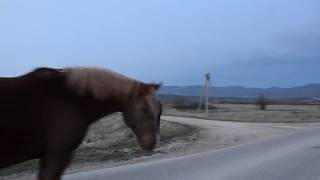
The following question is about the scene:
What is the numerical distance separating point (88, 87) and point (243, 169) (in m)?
8.27

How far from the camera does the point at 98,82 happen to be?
Result: 4.26m

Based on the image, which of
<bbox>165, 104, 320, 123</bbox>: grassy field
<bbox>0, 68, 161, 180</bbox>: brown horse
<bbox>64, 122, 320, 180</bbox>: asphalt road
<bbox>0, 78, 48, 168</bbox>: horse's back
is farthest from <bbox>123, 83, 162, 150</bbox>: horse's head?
<bbox>165, 104, 320, 123</bbox>: grassy field

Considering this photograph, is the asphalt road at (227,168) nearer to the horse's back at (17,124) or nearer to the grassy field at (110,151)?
the grassy field at (110,151)

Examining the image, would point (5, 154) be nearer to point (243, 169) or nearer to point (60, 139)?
point (60, 139)

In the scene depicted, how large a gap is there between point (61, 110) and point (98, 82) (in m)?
0.37

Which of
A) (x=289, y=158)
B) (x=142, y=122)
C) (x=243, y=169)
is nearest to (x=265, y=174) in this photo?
(x=243, y=169)

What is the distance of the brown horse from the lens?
3.85 m

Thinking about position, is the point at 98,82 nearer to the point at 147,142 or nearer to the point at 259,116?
the point at 147,142

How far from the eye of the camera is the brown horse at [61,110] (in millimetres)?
3852

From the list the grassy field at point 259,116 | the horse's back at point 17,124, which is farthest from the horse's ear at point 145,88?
the grassy field at point 259,116

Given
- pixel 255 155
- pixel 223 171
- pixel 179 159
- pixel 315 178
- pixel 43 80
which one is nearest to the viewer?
pixel 43 80

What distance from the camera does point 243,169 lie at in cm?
1201

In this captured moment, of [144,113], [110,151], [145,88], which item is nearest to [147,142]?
[144,113]

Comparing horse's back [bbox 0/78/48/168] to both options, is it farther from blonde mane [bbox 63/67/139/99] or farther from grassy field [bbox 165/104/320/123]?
grassy field [bbox 165/104/320/123]
